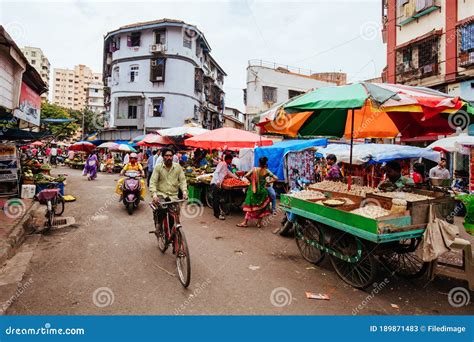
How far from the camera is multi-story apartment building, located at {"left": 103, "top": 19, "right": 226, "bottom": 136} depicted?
3245 centimetres

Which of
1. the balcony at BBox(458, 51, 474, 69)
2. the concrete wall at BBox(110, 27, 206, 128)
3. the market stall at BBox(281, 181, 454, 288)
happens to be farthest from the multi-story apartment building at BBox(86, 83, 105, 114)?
the market stall at BBox(281, 181, 454, 288)

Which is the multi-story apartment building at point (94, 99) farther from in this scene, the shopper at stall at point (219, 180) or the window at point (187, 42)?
the shopper at stall at point (219, 180)

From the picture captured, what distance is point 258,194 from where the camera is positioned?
802cm

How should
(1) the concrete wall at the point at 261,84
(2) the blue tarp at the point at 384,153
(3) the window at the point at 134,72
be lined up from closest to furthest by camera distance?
1. (2) the blue tarp at the point at 384,153
2. (1) the concrete wall at the point at 261,84
3. (3) the window at the point at 134,72

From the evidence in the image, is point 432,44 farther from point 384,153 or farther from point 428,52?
point 384,153

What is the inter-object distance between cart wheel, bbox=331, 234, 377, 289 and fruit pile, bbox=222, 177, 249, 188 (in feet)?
15.1

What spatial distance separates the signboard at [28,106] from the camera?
868 centimetres

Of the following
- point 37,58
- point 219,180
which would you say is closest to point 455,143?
point 219,180

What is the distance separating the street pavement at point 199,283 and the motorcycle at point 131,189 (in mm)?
2416

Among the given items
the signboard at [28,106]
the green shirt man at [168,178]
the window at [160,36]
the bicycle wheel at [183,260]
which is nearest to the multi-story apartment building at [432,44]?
the green shirt man at [168,178]

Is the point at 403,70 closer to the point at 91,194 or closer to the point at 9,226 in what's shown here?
the point at 91,194

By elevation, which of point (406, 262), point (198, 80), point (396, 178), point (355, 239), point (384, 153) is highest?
point (198, 80)

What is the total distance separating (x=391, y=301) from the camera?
4129 mm

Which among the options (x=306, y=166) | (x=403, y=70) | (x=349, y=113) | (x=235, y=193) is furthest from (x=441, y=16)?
(x=235, y=193)
